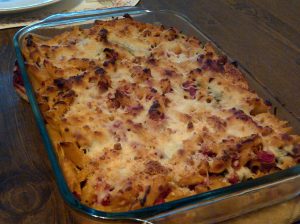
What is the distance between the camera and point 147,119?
3.00ft

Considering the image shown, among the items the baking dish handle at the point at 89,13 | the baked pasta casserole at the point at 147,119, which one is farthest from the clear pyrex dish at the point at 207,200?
the baking dish handle at the point at 89,13

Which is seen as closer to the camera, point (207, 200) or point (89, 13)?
point (207, 200)

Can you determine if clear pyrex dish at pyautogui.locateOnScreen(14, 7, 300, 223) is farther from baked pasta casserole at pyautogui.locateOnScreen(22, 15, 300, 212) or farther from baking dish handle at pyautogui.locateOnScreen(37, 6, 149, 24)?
baking dish handle at pyautogui.locateOnScreen(37, 6, 149, 24)

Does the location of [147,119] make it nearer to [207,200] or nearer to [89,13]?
[207,200]

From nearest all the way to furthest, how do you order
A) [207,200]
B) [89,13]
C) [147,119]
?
[207,200] → [147,119] → [89,13]

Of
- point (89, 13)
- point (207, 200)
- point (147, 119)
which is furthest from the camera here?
point (89, 13)

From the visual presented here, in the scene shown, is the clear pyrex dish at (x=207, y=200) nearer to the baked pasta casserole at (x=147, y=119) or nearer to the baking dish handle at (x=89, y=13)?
the baked pasta casserole at (x=147, y=119)

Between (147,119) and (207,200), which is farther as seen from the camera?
(147,119)

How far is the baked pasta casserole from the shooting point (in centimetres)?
80

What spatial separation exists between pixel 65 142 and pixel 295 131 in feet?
1.63

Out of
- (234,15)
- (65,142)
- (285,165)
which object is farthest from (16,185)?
(234,15)

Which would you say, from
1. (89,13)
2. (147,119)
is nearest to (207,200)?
(147,119)

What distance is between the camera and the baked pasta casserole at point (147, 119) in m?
0.80

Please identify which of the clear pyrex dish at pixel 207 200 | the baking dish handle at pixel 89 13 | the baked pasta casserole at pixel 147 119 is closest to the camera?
the clear pyrex dish at pixel 207 200
